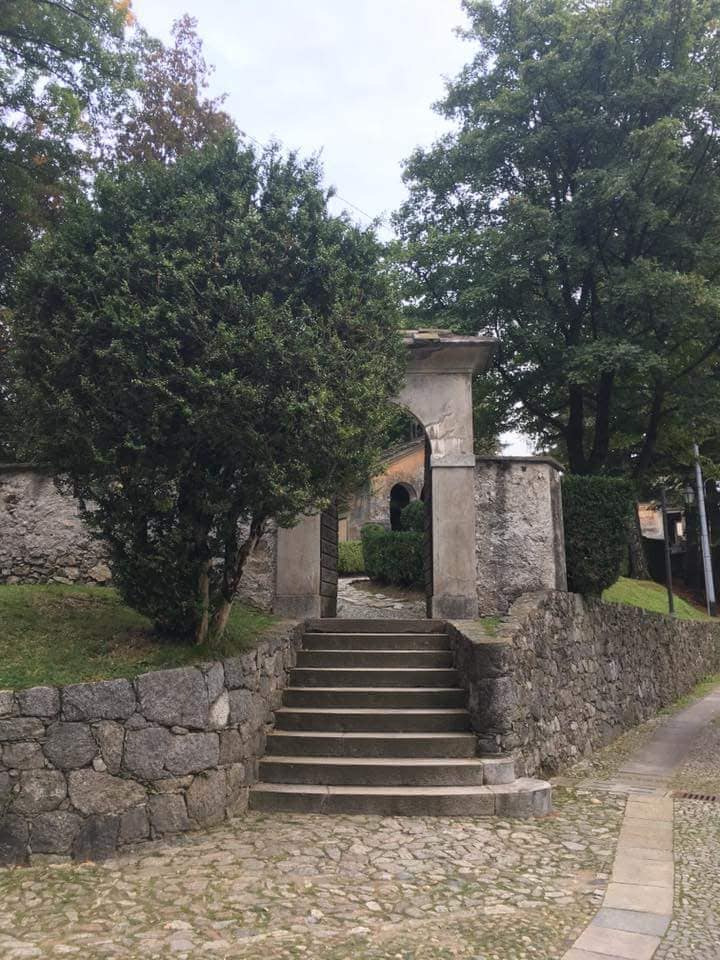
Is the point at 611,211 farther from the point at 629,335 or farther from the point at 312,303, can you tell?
the point at 312,303

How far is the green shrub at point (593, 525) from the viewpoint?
32.2 ft

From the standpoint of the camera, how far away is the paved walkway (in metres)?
3.72

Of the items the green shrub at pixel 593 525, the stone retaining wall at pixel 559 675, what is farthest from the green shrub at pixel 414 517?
the green shrub at pixel 593 525

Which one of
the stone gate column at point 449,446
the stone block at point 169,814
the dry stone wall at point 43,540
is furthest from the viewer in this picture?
the stone gate column at point 449,446

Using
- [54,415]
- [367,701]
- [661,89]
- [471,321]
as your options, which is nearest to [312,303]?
[54,415]

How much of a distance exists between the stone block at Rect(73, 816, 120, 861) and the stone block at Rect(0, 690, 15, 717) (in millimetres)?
873

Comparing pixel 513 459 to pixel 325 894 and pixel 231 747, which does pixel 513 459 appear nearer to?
pixel 231 747

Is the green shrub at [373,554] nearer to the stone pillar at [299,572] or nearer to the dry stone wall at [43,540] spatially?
the stone pillar at [299,572]

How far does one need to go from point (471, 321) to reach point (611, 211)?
2.97m

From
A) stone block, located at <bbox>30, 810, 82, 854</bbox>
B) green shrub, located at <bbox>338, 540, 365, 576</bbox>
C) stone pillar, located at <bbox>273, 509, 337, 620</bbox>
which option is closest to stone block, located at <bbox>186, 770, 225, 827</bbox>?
stone block, located at <bbox>30, 810, 82, 854</bbox>

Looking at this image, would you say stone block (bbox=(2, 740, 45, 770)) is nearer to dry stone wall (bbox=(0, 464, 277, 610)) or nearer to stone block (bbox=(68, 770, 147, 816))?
stone block (bbox=(68, 770, 147, 816))

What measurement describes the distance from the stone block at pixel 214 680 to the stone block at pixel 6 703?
1376 mm

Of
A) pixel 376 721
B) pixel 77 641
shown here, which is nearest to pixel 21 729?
pixel 77 641

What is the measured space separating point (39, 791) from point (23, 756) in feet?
0.81
